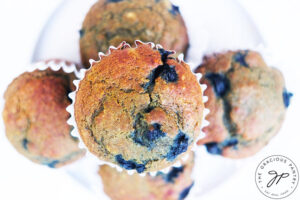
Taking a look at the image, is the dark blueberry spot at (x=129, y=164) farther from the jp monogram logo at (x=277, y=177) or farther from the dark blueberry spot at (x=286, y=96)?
the jp monogram logo at (x=277, y=177)

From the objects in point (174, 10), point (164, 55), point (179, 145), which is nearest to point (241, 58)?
point (174, 10)

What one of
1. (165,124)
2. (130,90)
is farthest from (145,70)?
(165,124)

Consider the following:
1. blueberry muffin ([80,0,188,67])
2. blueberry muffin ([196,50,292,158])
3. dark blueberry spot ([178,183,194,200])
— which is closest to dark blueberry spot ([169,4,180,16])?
blueberry muffin ([80,0,188,67])

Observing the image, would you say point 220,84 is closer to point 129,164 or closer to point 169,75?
point 169,75

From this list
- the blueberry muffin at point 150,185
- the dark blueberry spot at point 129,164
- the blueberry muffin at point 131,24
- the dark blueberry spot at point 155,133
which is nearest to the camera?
the dark blueberry spot at point 155,133

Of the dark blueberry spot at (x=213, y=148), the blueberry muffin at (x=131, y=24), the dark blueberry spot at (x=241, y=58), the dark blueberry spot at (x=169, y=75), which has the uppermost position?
the blueberry muffin at (x=131, y=24)

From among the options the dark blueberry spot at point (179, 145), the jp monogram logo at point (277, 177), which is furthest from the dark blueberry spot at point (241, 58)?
the jp monogram logo at point (277, 177)
